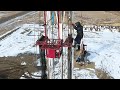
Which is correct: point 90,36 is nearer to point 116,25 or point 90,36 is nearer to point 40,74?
point 116,25

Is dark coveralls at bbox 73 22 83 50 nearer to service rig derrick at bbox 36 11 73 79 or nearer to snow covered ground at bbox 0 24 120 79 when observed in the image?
snow covered ground at bbox 0 24 120 79

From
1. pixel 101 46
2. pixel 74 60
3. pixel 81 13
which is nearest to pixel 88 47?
pixel 101 46

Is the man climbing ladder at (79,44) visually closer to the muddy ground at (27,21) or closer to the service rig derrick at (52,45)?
the muddy ground at (27,21)

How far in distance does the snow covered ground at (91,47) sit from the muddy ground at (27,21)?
1.10 ft

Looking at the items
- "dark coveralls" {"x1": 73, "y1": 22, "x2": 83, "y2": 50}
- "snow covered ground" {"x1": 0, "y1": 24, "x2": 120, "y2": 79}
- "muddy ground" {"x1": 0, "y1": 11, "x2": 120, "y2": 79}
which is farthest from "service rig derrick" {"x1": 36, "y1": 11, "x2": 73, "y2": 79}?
"dark coveralls" {"x1": 73, "y1": 22, "x2": 83, "y2": 50}

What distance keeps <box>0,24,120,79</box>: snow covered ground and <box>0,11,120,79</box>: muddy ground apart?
0.34 meters

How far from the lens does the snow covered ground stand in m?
8.12

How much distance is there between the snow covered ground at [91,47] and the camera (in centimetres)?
812

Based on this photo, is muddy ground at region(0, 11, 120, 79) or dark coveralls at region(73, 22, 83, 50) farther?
dark coveralls at region(73, 22, 83, 50)

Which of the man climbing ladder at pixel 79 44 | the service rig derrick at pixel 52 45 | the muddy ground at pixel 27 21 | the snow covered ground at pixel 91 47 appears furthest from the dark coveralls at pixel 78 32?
the service rig derrick at pixel 52 45

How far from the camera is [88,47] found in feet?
31.4

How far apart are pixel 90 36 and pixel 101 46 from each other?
39.8 inches

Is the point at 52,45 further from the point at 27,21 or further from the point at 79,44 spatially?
the point at 27,21

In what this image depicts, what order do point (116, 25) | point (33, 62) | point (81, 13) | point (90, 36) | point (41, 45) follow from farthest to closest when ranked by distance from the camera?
point (81, 13)
point (116, 25)
point (90, 36)
point (33, 62)
point (41, 45)
